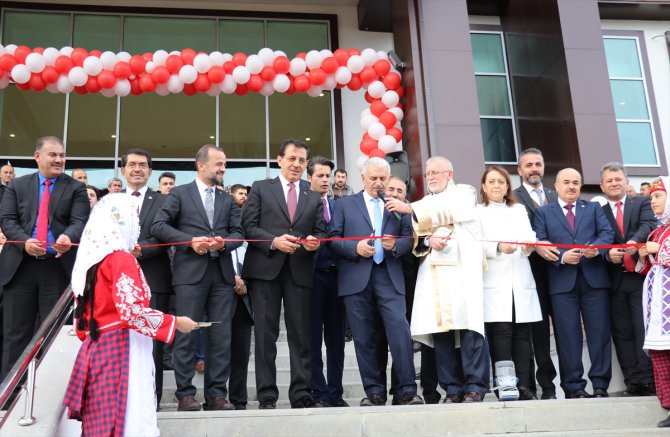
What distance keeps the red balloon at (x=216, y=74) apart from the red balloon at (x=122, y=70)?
1035 mm

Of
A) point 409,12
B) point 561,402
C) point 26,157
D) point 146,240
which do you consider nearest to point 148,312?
point 146,240

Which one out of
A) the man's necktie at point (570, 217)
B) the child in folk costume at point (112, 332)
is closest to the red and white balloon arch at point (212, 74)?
the man's necktie at point (570, 217)

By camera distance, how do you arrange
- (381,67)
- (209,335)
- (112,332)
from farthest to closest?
(381,67)
(209,335)
(112,332)

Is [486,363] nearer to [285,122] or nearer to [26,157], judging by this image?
[285,122]

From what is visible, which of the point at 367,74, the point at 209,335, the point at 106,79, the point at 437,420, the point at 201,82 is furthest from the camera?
the point at 367,74

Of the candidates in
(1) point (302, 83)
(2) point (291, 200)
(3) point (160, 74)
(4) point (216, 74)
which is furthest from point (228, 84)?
(2) point (291, 200)

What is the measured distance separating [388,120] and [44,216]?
212 inches

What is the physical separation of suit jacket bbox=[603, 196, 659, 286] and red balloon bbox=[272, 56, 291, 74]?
521 cm

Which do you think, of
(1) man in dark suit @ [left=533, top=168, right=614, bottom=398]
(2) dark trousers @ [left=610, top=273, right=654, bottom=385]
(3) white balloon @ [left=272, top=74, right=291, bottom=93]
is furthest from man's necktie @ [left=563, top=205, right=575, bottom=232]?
(3) white balloon @ [left=272, top=74, right=291, bottom=93]

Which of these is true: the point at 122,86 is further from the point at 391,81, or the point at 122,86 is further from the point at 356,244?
the point at 356,244

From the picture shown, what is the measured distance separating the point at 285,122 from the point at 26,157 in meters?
4.17

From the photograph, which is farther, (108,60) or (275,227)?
(108,60)

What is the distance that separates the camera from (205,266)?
466cm

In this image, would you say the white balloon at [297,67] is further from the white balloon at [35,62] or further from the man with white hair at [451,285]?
the man with white hair at [451,285]
